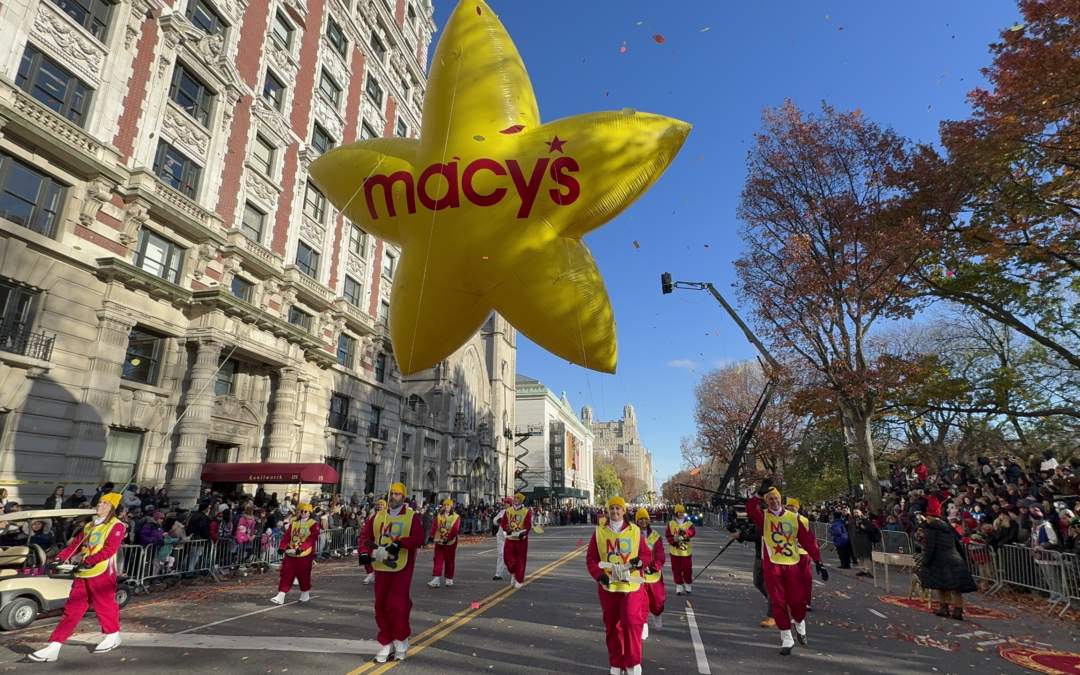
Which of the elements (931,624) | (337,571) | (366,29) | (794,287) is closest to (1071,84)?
(794,287)

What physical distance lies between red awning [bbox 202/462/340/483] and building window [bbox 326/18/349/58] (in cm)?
2103

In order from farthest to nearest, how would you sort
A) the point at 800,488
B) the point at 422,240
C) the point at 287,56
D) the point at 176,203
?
1. the point at 800,488
2. the point at 287,56
3. the point at 176,203
4. the point at 422,240

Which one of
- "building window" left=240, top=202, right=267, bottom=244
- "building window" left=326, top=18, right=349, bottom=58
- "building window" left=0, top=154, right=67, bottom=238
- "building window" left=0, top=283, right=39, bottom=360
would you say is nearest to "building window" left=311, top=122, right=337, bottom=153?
"building window" left=326, top=18, right=349, bottom=58

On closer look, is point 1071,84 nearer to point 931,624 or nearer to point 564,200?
point 931,624

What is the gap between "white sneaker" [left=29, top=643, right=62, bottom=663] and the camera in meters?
5.73

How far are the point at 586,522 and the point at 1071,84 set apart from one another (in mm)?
52429

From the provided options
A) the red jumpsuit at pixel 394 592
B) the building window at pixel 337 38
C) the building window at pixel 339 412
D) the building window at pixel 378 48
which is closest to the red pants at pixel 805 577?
the red jumpsuit at pixel 394 592

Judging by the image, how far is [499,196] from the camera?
486 cm

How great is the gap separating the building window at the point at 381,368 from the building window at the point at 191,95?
45.1 feet

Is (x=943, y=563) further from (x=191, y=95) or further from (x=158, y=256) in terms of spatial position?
(x=191, y=95)

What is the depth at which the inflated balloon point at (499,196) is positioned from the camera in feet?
16.0

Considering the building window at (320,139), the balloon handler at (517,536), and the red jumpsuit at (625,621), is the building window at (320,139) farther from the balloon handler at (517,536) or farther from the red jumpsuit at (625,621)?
the red jumpsuit at (625,621)

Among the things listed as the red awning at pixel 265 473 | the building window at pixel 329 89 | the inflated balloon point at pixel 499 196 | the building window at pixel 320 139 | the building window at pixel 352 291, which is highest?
the building window at pixel 329 89

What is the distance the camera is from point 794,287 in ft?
58.3
